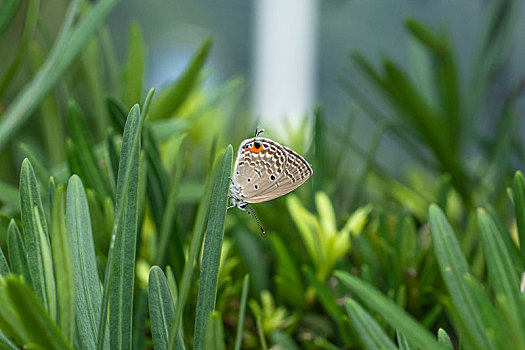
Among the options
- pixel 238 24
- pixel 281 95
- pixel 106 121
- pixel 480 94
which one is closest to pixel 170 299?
pixel 106 121

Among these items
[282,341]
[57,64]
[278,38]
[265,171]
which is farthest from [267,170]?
[278,38]

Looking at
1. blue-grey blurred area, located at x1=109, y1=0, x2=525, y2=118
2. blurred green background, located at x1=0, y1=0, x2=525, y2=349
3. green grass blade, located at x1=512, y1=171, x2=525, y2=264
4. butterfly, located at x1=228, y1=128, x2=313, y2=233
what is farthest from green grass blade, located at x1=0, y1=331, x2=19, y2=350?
blue-grey blurred area, located at x1=109, y1=0, x2=525, y2=118

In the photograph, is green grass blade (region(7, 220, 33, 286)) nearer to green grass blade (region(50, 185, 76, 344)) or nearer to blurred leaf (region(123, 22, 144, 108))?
green grass blade (region(50, 185, 76, 344))

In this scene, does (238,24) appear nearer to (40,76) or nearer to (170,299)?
(40,76)

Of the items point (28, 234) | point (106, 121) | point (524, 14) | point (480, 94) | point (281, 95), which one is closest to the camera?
point (28, 234)

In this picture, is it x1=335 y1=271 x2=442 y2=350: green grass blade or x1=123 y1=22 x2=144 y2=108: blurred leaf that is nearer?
x1=335 y1=271 x2=442 y2=350: green grass blade
